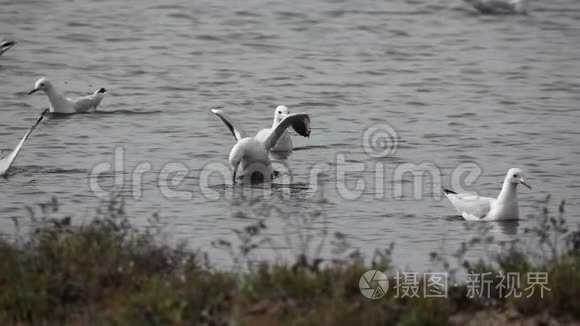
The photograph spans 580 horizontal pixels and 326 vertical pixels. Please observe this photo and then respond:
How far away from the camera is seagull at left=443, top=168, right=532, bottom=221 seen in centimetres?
1266

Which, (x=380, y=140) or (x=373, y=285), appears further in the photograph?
(x=380, y=140)

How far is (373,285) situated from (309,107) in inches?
496

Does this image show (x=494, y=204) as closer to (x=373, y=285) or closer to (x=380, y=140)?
(x=380, y=140)

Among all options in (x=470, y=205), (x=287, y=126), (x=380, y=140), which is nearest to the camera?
(x=470, y=205)

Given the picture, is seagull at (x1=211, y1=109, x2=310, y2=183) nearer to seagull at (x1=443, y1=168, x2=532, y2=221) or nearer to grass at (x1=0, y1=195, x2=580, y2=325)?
seagull at (x1=443, y1=168, x2=532, y2=221)

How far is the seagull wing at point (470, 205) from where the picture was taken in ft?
41.9

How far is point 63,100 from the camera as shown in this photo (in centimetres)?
1906

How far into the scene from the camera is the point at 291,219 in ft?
40.7

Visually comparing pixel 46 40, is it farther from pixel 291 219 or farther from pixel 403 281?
pixel 403 281

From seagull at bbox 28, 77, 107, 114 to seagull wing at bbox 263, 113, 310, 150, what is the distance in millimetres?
4383

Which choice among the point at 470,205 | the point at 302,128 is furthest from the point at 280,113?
the point at 470,205

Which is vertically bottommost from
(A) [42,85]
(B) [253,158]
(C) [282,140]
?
(B) [253,158]

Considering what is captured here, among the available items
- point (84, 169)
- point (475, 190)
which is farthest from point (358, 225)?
point (84, 169)

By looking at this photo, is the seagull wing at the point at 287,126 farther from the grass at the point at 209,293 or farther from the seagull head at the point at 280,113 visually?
the grass at the point at 209,293
